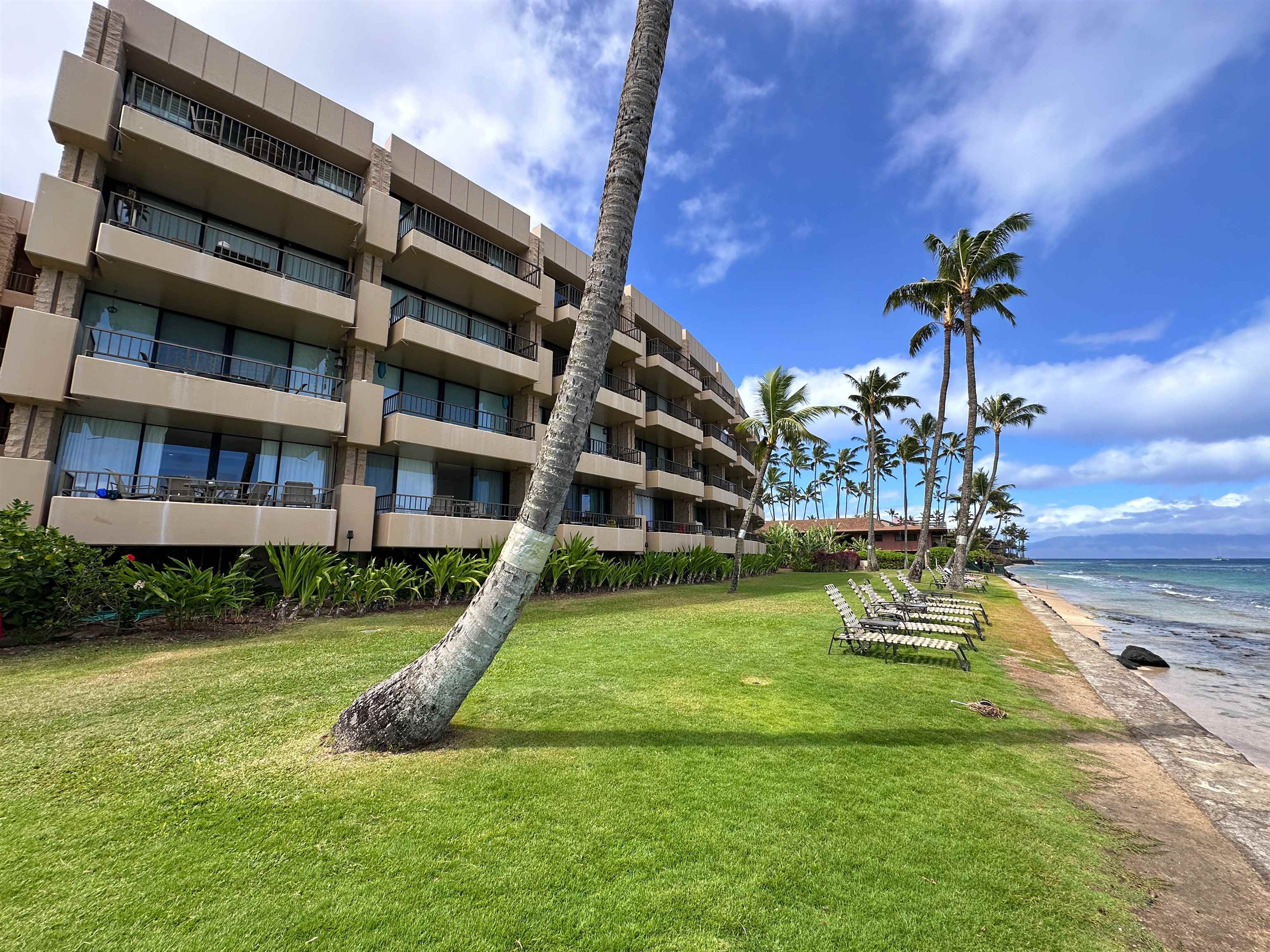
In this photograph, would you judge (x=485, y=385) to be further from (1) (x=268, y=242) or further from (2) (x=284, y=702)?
(2) (x=284, y=702)

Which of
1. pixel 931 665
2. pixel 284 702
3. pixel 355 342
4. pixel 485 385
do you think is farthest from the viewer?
pixel 485 385

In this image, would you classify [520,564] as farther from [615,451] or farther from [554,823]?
[615,451]

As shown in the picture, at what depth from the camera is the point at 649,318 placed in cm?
2917

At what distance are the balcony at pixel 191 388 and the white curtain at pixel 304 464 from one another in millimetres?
465

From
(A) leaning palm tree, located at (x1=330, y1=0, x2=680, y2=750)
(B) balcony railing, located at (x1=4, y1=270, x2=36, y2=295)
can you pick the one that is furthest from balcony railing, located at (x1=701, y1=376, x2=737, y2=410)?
(A) leaning palm tree, located at (x1=330, y1=0, x2=680, y2=750)

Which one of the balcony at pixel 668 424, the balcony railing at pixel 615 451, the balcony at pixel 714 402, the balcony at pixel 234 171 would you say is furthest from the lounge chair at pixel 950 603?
the balcony at pixel 234 171

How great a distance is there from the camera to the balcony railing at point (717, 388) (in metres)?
35.7

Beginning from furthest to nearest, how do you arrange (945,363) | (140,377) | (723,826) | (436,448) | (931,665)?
(945,363) < (436,448) < (140,377) < (931,665) < (723,826)

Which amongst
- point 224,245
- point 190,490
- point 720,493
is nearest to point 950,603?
point 720,493

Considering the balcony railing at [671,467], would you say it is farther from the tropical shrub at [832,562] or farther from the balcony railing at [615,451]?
the tropical shrub at [832,562]

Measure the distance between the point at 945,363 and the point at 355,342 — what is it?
85.7 ft

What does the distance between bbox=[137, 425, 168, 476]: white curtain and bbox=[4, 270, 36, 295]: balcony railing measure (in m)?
5.29

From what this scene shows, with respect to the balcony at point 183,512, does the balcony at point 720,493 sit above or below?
above

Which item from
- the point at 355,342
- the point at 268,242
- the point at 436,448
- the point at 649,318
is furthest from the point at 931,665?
the point at 649,318
